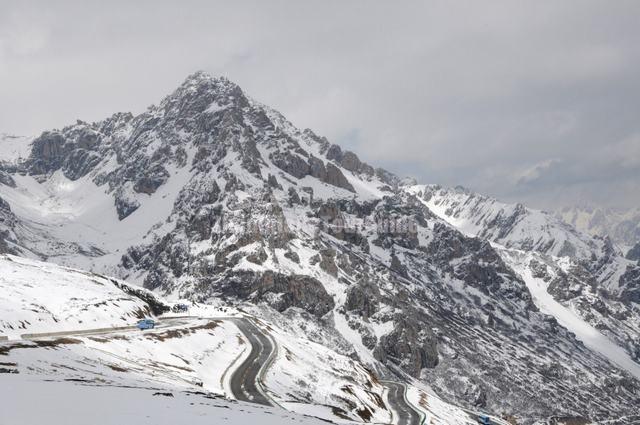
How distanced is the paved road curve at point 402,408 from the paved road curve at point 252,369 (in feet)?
81.1

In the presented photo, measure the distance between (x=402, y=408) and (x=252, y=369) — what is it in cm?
3471

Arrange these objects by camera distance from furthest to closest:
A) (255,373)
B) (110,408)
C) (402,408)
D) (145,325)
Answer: (402,408)
(145,325)
(255,373)
(110,408)

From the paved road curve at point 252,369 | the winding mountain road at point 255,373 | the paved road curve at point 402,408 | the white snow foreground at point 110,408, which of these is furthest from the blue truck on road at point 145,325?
the white snow foreground at point 110,408

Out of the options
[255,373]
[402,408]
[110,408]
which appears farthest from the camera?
[402,408]

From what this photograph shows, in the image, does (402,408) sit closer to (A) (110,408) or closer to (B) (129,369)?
(B) (129,369)

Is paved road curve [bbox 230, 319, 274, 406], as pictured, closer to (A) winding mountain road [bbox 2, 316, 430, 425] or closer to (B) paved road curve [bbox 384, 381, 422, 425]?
(A) winding mountain road [bbox 2, 316, 430, 425]

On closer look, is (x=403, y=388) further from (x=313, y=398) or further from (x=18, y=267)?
(x=18, y=267)

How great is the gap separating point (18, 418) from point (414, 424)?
7940 centimetres

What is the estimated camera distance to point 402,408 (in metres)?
106

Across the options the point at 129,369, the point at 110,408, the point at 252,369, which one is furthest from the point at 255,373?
the point at 110,408

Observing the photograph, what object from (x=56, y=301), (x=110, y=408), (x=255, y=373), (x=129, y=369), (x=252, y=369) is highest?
(x=110, y=408)

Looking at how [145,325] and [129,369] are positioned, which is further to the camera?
[145,325]

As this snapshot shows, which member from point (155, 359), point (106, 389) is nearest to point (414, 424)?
point (155, 359)

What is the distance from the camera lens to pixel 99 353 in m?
62.9
